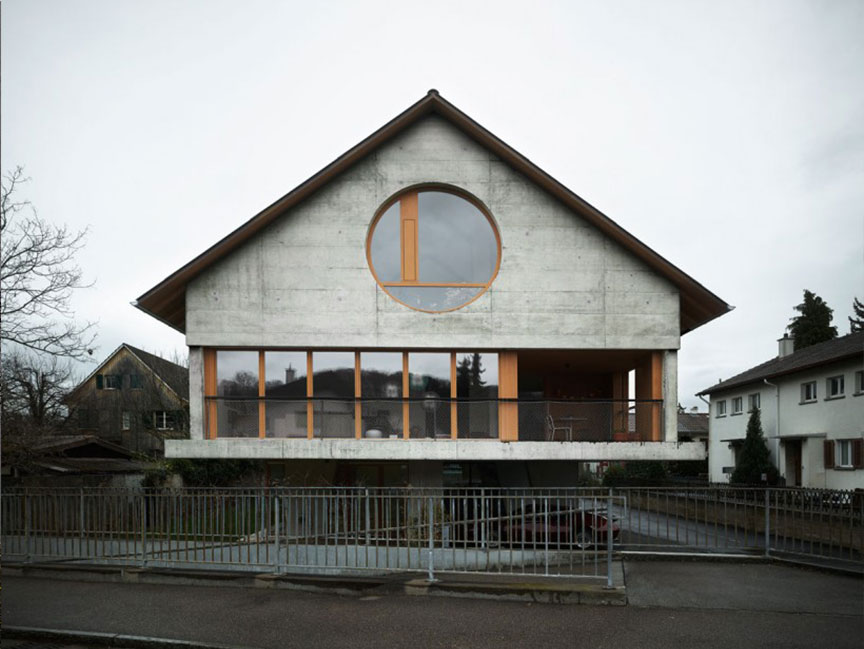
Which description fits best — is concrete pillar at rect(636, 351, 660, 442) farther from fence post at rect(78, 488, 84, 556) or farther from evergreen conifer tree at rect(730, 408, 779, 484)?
evergreen conifer tree at rect(730, 408, 779, 484)

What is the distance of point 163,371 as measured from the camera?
43562 mm

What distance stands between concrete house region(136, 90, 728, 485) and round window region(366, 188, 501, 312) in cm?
3

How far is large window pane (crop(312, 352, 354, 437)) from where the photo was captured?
1630cm

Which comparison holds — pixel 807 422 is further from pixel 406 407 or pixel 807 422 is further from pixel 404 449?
pixel 404 449

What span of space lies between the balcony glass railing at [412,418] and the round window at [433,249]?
2.44 metres

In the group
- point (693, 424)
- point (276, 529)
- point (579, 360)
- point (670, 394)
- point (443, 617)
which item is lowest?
point (693, 424)

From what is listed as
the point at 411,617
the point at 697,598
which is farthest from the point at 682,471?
the point at 411,617

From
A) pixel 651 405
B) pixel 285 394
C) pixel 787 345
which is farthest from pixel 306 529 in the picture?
pixel 787 345

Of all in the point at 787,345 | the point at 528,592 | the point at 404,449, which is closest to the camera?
Answer: the point at 528,592

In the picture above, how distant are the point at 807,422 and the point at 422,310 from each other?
2076 cm

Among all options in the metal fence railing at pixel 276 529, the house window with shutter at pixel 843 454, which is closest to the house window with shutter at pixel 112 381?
the metal fence railing at pixel 276 529

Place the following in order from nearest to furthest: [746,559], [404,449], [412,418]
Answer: [746,559] → [404,449] → [412,418]

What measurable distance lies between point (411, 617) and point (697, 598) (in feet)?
15.6

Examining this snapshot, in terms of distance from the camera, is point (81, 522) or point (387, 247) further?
point (387, 247)
